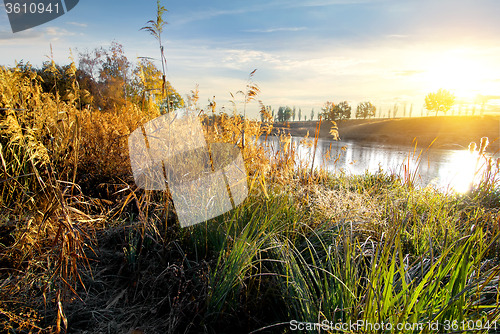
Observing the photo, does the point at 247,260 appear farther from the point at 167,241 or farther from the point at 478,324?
the point at 478,324

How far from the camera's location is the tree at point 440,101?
53.5 metres

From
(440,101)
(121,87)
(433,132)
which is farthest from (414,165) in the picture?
(440,101)

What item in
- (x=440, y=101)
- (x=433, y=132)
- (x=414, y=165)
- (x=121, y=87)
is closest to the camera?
(x=414, y=165)

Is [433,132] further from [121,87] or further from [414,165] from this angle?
[121,87]

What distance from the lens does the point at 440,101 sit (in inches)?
2159

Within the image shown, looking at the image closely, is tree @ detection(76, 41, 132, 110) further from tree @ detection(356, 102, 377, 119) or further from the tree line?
tree @ detection(356, 102, 377, 119)

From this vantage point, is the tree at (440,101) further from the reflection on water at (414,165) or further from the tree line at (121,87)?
the tree line at (121,87)

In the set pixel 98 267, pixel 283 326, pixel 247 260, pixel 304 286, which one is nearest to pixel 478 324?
pixel 304 286

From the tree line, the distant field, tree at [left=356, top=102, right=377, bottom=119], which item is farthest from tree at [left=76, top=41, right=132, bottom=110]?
tree at [left=356, top=102, right=377, bottom=119]

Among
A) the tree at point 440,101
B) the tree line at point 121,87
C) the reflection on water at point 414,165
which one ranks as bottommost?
the reflection on water at point 414,165

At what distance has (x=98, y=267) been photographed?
1.84 metres

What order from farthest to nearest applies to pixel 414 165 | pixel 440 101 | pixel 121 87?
1. pixel 440 101
2. pixel 121 87
3. pixel 414 165

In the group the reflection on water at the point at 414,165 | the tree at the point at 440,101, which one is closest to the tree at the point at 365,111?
the tree at the point at 440,101

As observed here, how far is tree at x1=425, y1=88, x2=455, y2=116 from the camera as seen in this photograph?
175 ft
